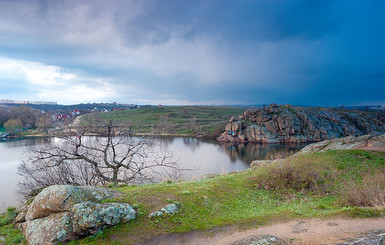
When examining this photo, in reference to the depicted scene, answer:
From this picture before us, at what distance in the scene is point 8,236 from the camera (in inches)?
289

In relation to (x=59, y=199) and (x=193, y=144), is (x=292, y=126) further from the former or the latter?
(x=59, y=199)

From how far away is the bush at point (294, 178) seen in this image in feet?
36.9

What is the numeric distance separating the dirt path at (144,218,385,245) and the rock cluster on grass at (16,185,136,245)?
163 centimetres

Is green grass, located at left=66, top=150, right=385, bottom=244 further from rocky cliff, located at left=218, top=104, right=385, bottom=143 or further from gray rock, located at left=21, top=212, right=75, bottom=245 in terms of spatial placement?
rocky cliff, located at left=218, top=104, right=385, bottom=143

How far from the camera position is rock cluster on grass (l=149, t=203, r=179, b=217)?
7.43 meters

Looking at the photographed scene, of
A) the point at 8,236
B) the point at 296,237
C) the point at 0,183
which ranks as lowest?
the point at 0,183

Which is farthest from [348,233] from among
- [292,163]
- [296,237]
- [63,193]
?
[63,193]

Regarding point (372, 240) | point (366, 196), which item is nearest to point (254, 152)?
point (366, 196)

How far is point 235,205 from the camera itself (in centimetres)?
922

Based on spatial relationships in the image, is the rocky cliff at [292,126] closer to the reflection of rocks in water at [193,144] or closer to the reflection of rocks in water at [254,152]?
the reflection of rocks in water at [254,152]

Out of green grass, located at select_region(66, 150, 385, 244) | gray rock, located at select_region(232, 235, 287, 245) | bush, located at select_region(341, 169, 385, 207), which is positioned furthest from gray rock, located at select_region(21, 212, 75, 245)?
bush, located at select_region(341, 169, 385, 207)

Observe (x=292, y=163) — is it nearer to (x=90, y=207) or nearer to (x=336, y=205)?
(x=336, y=205)

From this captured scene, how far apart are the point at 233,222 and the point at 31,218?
25.4 feet

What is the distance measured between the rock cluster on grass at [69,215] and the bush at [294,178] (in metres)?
8.04
